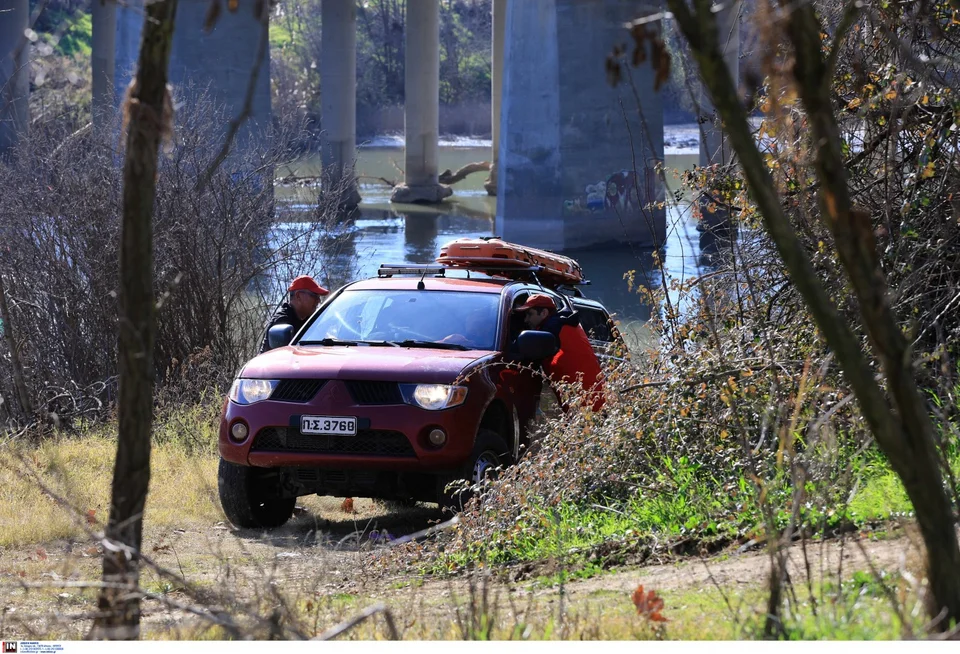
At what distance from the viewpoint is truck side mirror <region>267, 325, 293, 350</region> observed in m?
8.92

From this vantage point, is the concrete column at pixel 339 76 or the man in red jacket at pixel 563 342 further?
the concrete column at pixel 339 76

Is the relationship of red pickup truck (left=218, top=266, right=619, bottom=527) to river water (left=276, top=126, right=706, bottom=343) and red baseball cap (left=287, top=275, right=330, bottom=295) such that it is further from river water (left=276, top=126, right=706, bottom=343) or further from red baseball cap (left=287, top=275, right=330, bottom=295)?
river water (left=276, top=126, right=706, bottom=343)

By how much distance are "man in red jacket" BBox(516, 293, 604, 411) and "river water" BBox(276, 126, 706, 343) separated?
54.4 inches

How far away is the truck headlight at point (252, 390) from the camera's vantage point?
788 centimetres

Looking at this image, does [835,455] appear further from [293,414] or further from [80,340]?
[80,340]

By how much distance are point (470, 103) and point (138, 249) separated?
3387 inches

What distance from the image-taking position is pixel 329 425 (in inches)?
300

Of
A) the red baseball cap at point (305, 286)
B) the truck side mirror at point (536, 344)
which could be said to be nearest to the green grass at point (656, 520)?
the truck side mirror at point (536, 344)

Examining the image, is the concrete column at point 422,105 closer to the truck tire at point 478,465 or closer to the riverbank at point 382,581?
the riverbank at point 382,581

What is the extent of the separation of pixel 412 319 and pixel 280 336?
3.31 ft

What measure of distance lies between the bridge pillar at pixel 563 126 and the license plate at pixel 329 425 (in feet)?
92.5

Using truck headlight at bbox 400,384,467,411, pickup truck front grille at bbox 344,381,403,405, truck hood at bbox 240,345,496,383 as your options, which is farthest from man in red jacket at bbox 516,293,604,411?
pickup truck front grille at bbox 344,381,403,405

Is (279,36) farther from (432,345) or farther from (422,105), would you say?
(432,345)
